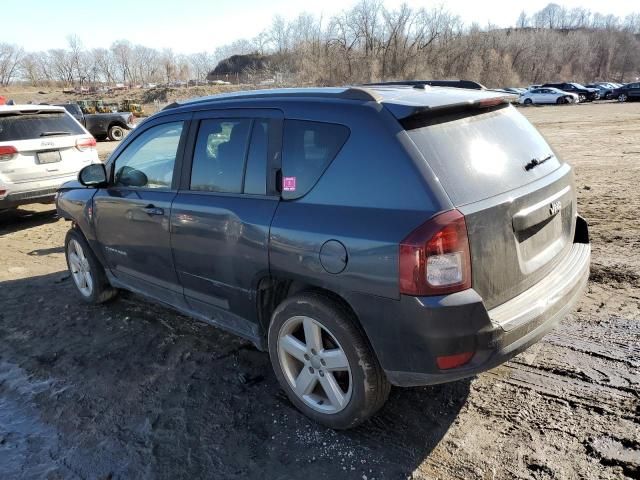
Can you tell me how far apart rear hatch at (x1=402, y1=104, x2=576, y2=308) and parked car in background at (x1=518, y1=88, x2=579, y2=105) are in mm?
43772

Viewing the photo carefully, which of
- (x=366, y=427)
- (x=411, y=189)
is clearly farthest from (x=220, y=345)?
(x=411, y=189)

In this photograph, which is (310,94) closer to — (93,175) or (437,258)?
(437,258)

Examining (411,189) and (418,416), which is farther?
(418,416)

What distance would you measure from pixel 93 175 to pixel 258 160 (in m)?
1.97

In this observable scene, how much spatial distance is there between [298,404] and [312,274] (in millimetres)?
888

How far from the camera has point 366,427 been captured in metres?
2.88

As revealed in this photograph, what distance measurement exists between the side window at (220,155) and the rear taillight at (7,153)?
5.49 meters

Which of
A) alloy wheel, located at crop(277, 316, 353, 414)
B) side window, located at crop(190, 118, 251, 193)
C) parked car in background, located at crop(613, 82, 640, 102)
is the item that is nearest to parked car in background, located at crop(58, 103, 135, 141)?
side window, located at crop(190, 118, 251, 193)

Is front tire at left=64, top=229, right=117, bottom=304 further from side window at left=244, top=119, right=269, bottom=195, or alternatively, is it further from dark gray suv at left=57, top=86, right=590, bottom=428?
side window at left=244, top=119, right=269, bottom=195

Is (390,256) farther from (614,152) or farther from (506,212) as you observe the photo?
(614,152)

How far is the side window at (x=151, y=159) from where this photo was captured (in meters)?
3.73

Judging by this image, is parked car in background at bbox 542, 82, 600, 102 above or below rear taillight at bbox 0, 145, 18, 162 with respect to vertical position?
below

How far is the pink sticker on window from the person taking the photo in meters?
2.86

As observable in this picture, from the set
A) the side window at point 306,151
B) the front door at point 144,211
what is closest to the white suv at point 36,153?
the front door at point 144,211
